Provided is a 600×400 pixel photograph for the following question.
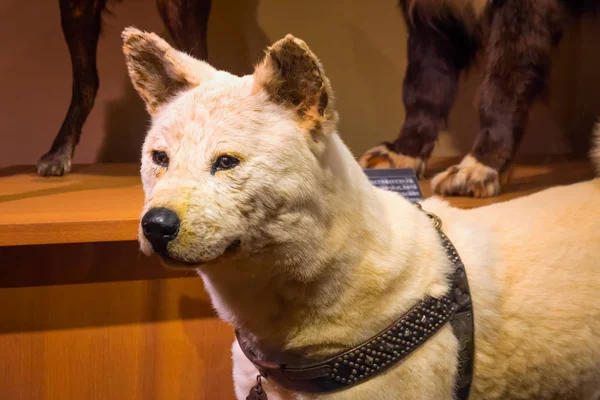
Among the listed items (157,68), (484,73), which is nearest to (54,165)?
(157,68)

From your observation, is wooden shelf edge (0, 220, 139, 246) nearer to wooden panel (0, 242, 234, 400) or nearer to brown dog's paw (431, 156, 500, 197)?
wooden panel (0, 242, 234, 400)

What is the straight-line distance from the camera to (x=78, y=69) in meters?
1.60

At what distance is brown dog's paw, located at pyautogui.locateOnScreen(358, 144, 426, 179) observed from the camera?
1555 millimetres

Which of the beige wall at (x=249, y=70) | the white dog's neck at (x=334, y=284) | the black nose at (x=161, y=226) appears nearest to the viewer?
the black nose at (x=161, y=226)

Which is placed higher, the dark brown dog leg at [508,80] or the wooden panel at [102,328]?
the dark brown dog leg at [508,80]

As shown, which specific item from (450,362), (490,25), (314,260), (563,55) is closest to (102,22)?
(490,25)

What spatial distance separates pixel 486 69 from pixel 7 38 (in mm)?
1332

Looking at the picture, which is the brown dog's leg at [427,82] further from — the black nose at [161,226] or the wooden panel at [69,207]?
the black nose at [161,226]

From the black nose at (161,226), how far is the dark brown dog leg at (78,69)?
3.35 ft

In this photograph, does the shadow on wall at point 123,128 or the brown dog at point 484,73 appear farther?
the shadow on wall at point 123,128

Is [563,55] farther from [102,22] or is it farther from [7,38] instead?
[7,38]

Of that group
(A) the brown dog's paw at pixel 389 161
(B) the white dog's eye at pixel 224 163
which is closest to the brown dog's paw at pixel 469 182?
(A) the brown dog's paw at pixel 389 161

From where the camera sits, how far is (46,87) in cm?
174

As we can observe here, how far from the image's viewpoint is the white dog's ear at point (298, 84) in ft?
2.29
